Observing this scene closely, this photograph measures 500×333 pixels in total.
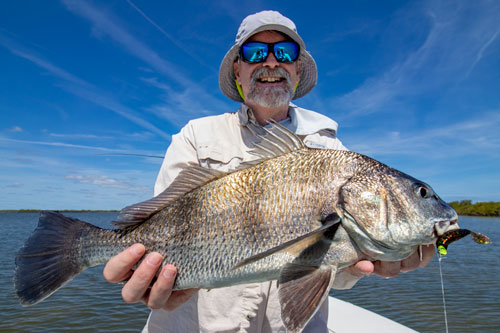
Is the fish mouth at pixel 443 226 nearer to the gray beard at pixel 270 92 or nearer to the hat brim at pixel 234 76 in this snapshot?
the gray beard at pixel 270 92

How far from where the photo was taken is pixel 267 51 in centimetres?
338

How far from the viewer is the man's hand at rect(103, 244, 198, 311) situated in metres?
2.11

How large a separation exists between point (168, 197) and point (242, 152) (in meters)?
1.05

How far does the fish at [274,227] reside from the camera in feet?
6.54

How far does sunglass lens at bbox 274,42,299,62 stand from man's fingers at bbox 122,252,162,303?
224cm

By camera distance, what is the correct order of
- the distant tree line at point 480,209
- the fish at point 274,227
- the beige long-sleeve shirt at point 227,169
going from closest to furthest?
the fish at point 274,227 < the beige long-sleeve shirt at point 227,169 < the distant tree line at point 480,209

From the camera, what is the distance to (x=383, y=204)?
2055mm

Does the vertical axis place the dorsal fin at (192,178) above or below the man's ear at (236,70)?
below

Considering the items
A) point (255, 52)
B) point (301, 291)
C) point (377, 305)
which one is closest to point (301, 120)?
point (255, 52)

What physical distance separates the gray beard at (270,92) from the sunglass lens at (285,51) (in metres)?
0.12

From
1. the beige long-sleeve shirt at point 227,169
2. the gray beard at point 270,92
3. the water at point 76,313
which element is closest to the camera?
the beige long-sleeve shirt at point 227,169

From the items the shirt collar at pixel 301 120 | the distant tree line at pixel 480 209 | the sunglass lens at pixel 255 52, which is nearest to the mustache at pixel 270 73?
the sunglass lens at pixel 255 52

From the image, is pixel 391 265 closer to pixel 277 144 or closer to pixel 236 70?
pixel 277 144

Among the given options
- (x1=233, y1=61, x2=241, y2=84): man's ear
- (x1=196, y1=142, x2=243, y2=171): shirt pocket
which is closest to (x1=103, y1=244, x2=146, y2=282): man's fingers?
(x1=196, y1=142, x2=243, y2=171): shirt pocket
